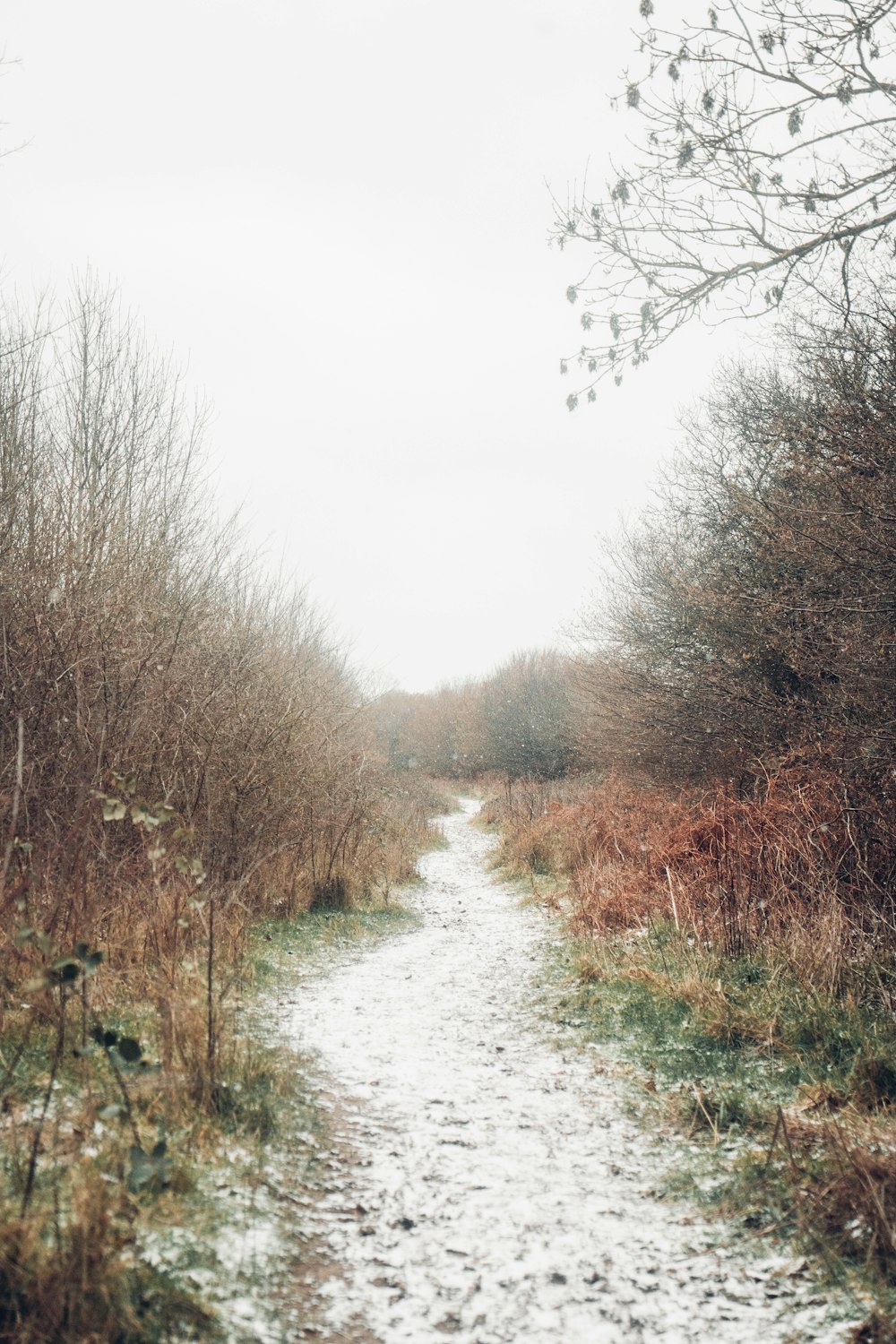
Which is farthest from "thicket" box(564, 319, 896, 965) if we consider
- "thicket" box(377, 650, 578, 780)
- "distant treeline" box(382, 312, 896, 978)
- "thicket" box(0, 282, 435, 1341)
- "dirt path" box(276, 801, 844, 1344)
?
"thicket" box(377, 650, 578, 780)

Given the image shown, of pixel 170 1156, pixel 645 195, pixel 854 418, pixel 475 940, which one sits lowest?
pixel 475 940

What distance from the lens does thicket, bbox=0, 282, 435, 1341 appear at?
237cm

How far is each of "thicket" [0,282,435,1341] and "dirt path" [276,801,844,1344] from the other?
611mm

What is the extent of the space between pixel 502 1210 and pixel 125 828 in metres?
5.03

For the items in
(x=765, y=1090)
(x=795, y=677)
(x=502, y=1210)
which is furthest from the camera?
(x=795, y=677)

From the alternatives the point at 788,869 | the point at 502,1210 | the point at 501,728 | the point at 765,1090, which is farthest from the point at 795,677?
the point at 501,728

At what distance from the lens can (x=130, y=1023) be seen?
405cm

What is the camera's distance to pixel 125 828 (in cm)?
696

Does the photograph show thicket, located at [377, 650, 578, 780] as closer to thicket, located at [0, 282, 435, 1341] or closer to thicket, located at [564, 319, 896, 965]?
thicket, located at [564, 319, 896, 965]

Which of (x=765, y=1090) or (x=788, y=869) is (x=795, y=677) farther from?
(x=765, y=1090)

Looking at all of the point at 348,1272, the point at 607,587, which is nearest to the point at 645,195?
the point at 348,1272

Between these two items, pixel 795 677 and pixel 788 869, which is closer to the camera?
pixel 788 869

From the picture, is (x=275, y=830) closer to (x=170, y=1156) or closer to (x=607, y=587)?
(x=170, y=1156)

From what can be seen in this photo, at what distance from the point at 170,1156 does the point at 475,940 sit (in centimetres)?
550
